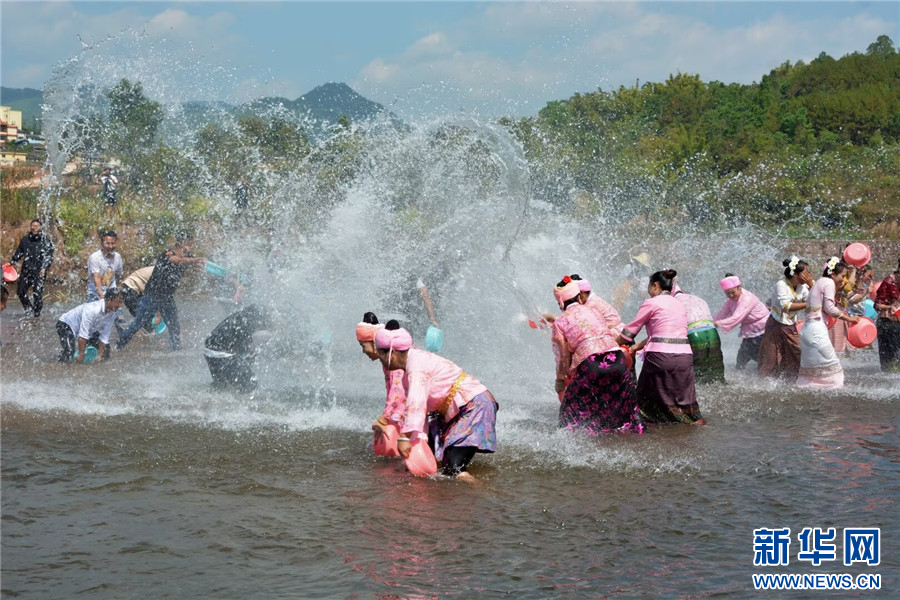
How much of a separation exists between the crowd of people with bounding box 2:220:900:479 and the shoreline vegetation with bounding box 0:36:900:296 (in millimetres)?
2230

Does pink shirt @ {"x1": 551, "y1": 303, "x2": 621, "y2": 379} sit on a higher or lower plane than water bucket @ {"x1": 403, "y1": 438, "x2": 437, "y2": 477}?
higher

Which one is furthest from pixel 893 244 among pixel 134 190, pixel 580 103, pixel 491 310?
pixel 134 190

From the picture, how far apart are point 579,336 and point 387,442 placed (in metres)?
1.94

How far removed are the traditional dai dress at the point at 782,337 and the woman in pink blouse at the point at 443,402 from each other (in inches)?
204

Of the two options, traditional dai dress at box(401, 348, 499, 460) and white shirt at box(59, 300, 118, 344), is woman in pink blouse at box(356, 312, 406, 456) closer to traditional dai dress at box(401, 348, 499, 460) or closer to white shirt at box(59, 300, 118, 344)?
traditional dai dress at box(401, 348, 499, 460)

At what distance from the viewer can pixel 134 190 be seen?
2142cm

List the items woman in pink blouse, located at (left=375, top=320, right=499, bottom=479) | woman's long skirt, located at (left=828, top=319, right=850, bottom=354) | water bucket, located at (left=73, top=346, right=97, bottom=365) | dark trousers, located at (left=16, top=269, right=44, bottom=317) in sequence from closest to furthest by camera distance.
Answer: woman in pink blouse, located at (left=375, top=320, right=499, bottom=479)
water bucket, located at (left=73, top=346, right=97, bottom=365)
woman's long skirt, located at (left=828, top=319, right=850, bottom=354)
dark trousers, located at (left=16, top=269, right=44, bottom=317)

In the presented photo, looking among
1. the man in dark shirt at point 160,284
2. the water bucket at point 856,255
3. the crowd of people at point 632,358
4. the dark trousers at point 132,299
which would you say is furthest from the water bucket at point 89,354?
the water bucket at point 856,255

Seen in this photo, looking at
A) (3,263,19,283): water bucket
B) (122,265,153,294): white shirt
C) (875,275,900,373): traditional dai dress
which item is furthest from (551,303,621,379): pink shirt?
(3,263,19,283): water bucket

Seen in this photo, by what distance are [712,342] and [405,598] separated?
239 inches

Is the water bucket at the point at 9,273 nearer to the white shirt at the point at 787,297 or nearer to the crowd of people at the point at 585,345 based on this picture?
the crowd of people at the point at 585,345

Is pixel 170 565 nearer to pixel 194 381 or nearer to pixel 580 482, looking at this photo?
pixel 580 482

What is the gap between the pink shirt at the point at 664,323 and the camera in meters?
8.14

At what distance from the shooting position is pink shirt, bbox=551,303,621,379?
7.75 m
